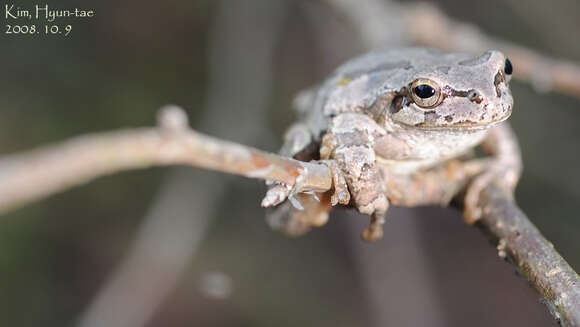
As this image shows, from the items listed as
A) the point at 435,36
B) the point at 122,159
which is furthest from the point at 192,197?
the point at 122,159

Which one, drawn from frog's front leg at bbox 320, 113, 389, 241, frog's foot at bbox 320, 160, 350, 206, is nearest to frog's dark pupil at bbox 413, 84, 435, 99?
frog's front leg at bbox 320, 113, 389, 241

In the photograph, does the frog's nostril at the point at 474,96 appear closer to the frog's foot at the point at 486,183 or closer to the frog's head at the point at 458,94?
the frog's head at the point at 458,94

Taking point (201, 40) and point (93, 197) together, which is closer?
point (93, 197)

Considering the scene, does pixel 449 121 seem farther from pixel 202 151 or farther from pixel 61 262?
pixel 61 262

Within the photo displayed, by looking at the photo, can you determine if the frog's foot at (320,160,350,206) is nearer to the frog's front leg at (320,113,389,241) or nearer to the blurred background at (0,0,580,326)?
the frog's front leg at (320,113,389,241)

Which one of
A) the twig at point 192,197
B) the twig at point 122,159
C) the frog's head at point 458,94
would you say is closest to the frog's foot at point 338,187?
the twig at point 122,159

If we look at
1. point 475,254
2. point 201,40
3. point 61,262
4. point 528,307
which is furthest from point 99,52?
point 528,307
